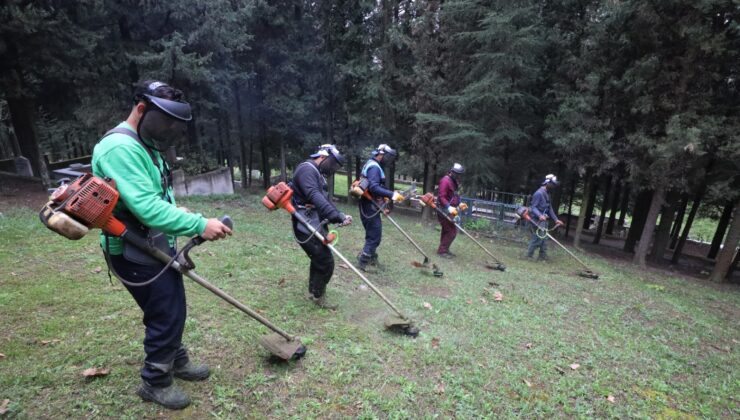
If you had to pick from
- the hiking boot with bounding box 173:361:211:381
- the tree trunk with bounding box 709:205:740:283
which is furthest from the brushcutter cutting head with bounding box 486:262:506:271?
the tree trunk with bounding box 709:205:740:283

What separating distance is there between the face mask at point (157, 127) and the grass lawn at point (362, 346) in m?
2.09

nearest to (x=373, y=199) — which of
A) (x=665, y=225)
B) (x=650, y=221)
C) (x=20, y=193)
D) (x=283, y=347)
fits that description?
(x=283, y=347)

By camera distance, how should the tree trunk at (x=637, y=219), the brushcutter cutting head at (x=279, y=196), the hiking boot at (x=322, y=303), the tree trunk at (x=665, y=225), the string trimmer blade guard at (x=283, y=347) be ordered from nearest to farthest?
1. the string trimmer blade guard at (x=283, y=347)
2. the brushcutter cutting head at (x=279, y=196)
3. the hiking boot at (x=322, y=303)
4. the tree trunk at (x=665, y=225)
5. the tree trunk at (x=637, y=219)

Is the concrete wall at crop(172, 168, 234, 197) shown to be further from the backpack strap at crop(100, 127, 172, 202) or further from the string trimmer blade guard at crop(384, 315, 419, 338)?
the backpack strap at crop(100, 127, 172, 202)

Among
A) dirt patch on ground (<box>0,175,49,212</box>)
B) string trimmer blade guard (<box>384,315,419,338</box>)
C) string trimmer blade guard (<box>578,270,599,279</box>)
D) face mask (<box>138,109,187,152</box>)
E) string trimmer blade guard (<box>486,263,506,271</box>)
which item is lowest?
string trimmer blade guard (<box>578,270,599,279</box>)

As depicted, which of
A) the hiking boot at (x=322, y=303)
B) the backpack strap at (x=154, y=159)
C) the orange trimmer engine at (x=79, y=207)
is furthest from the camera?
the hiking boot at (x=322, y=303)

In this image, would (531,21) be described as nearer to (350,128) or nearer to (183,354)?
(350,128)

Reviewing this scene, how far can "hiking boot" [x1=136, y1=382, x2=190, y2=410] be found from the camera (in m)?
2.87

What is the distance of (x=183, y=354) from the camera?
3.23m

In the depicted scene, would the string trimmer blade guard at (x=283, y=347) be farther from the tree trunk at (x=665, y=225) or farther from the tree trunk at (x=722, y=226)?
the tree trunk at (x=722, y=226)

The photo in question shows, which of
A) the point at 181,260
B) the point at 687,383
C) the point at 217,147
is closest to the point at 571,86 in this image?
the point at 687,383

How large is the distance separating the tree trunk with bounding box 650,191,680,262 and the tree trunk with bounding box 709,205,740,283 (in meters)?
2.12

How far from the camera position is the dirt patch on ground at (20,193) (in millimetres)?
9666

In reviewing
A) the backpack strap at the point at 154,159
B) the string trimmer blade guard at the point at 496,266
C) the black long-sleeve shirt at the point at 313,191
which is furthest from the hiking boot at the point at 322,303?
the string trimmer blade guard at the point at 496,266
